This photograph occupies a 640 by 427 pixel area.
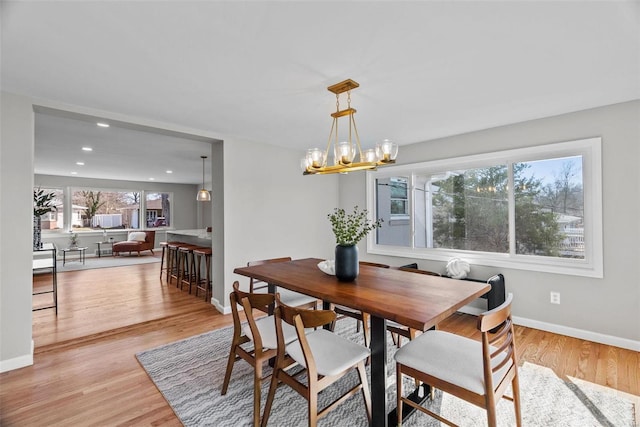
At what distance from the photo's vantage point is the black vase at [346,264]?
2.15 metres

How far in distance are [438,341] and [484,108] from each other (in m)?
2.39

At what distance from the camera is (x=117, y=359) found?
8.72 ft

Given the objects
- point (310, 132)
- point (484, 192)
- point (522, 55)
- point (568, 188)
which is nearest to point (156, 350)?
point (310, 132)

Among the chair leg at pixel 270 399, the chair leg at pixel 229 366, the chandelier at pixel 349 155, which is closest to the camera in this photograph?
the chair leg at pixel 270 399

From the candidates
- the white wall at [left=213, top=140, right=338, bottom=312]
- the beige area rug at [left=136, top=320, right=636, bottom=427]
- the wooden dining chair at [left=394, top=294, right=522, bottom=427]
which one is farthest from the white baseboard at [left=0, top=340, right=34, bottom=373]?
the wooden dining chair at [left=394, top=294, right=522, bottom=427]

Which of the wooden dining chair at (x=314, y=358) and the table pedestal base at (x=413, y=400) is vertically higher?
the wooden dining chair at (x=314, y=358)

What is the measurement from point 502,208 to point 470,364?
278 cm

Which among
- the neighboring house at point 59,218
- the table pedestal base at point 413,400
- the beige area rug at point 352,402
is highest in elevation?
the neighboring house at point 59,218

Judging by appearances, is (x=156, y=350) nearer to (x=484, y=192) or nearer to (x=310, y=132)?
(x=310, y=132)

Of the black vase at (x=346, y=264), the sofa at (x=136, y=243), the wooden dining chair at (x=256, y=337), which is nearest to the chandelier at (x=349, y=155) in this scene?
the black vase at (x=346, y=264)

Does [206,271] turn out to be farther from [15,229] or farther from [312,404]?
[312,404]

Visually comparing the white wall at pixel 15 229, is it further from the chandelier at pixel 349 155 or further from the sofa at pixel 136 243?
the sofa at pixel 136 243

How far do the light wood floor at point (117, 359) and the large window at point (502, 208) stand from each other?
2.83 ft

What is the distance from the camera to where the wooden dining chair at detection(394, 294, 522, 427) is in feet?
4.41
